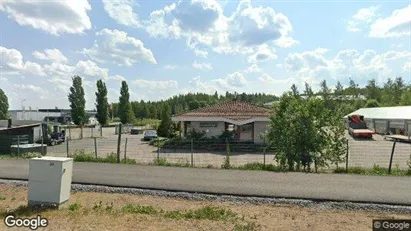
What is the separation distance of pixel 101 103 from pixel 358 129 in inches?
1779

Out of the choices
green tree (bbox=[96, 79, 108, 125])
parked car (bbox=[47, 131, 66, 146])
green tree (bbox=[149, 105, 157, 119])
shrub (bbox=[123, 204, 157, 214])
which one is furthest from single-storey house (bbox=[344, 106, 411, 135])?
Answer: green tree (bbox=[149, 105, 157, 119])

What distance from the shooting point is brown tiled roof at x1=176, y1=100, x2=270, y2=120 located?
31.2 meters

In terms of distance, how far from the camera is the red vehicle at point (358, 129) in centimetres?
4111

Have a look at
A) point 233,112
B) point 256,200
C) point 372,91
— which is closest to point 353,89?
point 372,91

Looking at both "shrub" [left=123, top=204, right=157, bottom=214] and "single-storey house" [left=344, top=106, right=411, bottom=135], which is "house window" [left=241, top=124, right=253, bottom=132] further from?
"shrub" [left=123, top=204, right=157, bottom=214]

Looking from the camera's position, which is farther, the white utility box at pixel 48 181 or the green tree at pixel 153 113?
the green tree at pixel 153 113

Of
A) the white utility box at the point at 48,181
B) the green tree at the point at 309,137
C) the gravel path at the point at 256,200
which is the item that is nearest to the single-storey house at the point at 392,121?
the green tree at the point at 309,137

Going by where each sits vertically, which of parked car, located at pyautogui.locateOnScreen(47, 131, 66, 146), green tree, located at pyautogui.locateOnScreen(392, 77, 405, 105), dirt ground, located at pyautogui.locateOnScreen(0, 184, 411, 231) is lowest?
dirt ground, located at pyautogui.locateOnScreen(0, 184, 411, 231)

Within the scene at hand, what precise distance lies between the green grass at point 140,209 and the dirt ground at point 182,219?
0.41ft

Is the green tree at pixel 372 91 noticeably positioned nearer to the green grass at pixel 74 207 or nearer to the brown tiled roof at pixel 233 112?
the brown tiled roof at pixel 233 112

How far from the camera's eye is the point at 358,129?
4512 centimetres

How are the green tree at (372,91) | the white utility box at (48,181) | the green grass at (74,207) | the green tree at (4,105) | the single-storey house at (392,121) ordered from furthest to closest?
the green tree at (372,91)
the green tree at (4,105)
the single-storey house at (392,121)
the white utility box at (48,181)
the green grass at (74,207)

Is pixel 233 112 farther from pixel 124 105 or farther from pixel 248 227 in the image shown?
pixel 124 105

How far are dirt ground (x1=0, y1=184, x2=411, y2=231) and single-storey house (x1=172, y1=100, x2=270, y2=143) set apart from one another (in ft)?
72.6
